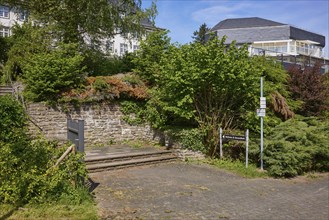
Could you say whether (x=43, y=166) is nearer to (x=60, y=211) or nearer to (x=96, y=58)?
(x=60, y=211)

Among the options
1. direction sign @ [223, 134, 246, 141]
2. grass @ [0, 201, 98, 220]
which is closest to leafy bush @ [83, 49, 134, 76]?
A: direction sign @ [223, 134, 246, 141]

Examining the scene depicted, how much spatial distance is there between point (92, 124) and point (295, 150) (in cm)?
839

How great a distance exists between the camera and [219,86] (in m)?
13.0

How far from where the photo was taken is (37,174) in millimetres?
7199

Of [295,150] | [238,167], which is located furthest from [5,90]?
[295,150]

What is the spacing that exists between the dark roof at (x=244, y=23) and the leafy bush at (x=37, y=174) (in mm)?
55648

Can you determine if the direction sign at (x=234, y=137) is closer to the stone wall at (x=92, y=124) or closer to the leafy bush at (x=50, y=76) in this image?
the stone wall at (x=92, y=124)

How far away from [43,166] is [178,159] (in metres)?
6.85

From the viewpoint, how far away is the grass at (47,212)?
628 centimetres

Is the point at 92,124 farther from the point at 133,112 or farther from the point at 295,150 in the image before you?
the point at 295,150

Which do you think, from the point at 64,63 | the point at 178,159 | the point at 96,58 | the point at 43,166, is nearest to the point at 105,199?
the point at 43,166

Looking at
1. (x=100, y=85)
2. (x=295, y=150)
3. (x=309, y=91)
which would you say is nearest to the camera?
(x=295, y=150)

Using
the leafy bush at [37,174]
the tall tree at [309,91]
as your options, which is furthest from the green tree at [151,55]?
the leafy bush at [37,174]

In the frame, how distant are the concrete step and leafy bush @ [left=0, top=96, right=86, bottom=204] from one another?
306 cm
